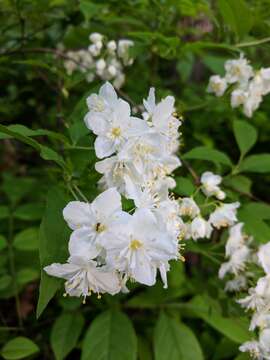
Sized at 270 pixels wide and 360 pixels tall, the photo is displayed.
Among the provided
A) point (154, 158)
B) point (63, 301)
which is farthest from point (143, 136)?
point (63, 301)

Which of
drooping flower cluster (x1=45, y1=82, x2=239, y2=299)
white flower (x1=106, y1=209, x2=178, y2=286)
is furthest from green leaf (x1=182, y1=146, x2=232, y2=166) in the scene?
white flower (x1=106, y1=209, x2=178, y2=286)

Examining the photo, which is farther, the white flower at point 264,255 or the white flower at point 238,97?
the white flower at point 238,97

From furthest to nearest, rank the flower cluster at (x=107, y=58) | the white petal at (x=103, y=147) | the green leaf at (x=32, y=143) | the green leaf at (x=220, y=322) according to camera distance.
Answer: the flower cluster at (x=107, y=58)
the green leaf at (x=220, y=322)
the white petal at (x=103, y=147)
the green leaf at (x=32, y=143)

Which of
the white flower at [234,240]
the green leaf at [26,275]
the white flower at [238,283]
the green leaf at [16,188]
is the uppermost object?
the white flower at [234,240]

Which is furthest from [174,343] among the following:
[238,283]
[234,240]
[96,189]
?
[96,189]

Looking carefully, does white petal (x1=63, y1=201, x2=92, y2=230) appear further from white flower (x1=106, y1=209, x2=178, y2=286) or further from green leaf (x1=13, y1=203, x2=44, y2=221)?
green leaf (x1=13, y1=203, x2=44, y2=221)

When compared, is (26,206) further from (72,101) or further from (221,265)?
(221,265)

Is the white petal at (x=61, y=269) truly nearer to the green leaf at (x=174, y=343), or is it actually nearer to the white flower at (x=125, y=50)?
the green leaf at (x=174, y=343)

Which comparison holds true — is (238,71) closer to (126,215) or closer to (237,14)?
(237,14)

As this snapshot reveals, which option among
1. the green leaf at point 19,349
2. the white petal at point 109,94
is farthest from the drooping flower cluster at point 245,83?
the green leaf at point 19,349
